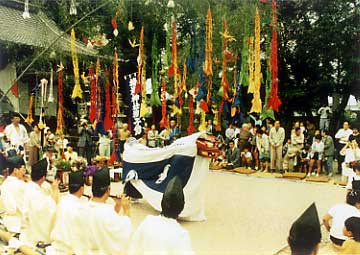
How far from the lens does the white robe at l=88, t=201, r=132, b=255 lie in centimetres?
264

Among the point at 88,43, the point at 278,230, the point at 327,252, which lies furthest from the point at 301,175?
the point at 88,43

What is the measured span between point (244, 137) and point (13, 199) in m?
3.93

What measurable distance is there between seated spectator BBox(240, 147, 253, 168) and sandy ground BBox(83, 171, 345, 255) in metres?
0.92

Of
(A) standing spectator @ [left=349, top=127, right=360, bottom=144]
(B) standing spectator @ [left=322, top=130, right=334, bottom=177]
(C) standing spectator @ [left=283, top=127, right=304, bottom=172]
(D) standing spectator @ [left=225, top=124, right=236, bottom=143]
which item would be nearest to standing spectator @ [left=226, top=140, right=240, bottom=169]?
(D) standing spectator @ [left=225, top=124, right=236, bottom=143]

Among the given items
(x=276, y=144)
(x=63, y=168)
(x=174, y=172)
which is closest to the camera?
(x=174, y=172)

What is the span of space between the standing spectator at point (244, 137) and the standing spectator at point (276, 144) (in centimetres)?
62

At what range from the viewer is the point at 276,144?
5.90 meters

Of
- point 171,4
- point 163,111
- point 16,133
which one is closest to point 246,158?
point 163,111

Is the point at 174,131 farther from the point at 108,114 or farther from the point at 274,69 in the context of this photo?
the point at 274,69

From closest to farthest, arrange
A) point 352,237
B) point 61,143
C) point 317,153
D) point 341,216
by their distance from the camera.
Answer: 1. point 352,237
2. point 341,216
3. point 61,143
4. point 317,153

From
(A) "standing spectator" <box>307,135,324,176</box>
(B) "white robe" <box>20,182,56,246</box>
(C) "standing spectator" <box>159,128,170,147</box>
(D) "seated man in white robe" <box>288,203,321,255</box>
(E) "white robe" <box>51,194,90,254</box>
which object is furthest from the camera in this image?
(A) "standing spectator" <box>307,135,324,176</box>

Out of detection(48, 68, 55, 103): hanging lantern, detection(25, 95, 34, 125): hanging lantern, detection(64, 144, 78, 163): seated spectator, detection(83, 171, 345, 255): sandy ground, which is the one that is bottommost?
detection(83, 171, 345, 255): sandy ground

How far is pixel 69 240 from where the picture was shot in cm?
298

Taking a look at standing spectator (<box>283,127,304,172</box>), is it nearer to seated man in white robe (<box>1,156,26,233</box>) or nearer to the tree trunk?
the tree trunk
